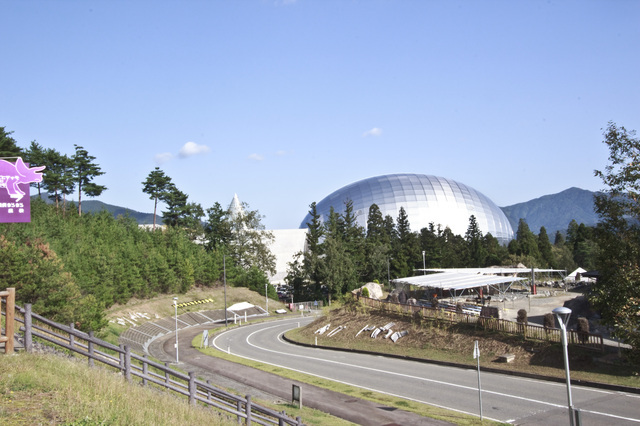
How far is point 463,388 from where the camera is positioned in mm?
22219

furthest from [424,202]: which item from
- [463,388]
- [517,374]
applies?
[463,388]

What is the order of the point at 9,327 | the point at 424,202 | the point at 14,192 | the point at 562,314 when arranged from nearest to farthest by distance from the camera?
the point at 9,327 < the point at 562,314 < the point at 14,192 < the point at 424,202

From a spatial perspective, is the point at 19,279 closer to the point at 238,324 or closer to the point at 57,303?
the point at 57,303

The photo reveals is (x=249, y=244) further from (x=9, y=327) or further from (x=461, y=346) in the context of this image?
(x=9, y=327)

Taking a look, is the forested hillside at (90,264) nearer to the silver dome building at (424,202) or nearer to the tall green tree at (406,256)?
the tall green tree at (406,256)

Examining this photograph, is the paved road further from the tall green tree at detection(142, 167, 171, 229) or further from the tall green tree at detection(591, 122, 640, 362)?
the tall green tree at detection(142, 167, 171, 229)

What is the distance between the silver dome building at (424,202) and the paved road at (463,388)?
85228 millimetres

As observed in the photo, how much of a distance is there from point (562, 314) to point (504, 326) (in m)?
14.1

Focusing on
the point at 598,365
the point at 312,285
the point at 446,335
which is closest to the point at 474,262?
the point at 312,285

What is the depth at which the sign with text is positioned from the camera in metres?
14.8

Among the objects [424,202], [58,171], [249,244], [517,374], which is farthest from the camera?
[424,202]

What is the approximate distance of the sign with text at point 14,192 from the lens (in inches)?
581

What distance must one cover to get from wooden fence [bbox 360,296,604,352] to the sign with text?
21499mm

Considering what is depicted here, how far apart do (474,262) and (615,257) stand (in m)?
67.5
